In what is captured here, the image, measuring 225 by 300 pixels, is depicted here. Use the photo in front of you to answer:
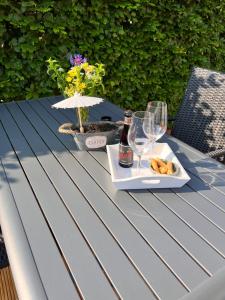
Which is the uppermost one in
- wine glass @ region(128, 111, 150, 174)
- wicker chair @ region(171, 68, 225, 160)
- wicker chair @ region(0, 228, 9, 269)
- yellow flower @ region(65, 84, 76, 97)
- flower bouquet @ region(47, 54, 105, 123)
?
flower bouquet @ region(47, 54, 105, 123)

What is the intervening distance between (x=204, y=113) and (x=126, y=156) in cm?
98

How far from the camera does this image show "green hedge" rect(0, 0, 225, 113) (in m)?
2.74

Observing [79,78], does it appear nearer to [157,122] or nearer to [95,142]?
[95,142]

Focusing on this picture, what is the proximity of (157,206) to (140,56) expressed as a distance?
2.58 meters

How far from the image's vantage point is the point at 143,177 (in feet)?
4.21

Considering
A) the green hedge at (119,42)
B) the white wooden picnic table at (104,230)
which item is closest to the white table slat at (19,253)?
the white wooden picnic table at (104,230)

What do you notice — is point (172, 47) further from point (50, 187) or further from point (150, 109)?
point (50, 187)

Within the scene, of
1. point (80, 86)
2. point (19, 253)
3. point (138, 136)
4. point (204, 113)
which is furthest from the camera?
point (204, 113)

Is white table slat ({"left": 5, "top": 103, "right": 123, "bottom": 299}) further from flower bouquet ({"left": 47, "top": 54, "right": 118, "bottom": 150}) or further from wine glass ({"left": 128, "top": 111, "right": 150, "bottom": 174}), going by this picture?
wine glass ({"left": 128, "top": 111, "right": 150, "bottom": 174})

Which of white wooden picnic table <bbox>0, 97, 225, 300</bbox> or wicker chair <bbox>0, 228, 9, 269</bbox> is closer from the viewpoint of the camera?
white wooden picnic table <bbox>0, 97, 225, 300</bbox>

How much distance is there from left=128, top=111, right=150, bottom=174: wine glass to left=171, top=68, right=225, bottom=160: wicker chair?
2.58 ft

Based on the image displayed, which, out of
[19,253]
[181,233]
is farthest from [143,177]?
[19,253]

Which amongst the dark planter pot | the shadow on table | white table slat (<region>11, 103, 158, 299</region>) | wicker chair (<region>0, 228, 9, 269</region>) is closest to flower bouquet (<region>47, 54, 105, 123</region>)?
the dark planter pot

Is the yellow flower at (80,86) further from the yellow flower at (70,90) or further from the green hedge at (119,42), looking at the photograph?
the green hedge at (119,42)
